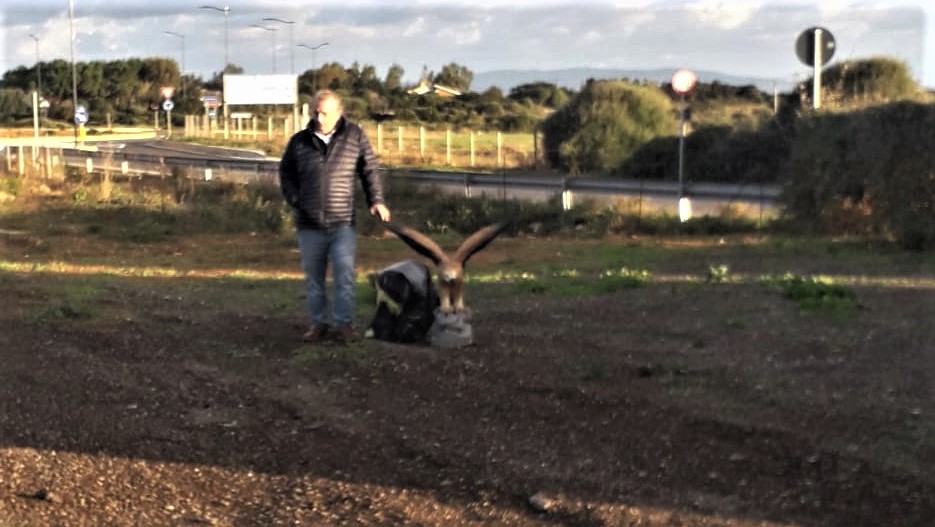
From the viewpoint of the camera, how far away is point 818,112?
1598 centimetres

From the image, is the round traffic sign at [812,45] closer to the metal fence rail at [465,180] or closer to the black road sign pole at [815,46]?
the black road sign pole at [815,46]

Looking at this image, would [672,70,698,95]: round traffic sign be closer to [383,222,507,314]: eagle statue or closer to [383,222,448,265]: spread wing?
[383,222,507,314]: eagle statue

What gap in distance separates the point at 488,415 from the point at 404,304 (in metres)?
2.00

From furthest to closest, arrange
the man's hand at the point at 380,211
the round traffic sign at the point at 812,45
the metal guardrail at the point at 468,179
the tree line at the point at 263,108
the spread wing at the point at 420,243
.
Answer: the tree line at the point at 263,108
the metal guardrail at the point at 468,179
the round traffic sign at the point at 812,45
the spread wing at the point at 420,243
the man's hand at the point at 380,211

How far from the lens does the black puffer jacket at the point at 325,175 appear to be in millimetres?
7527

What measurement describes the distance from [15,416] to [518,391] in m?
2.60

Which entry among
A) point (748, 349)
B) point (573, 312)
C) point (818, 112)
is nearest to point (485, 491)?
point (748, 349)

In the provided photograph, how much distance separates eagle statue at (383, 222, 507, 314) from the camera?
7535 mm

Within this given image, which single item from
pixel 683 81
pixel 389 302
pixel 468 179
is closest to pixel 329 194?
pixel 389 302

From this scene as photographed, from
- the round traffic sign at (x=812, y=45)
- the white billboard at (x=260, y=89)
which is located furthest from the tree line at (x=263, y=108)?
the round traffic sign at (x=812, y=45)

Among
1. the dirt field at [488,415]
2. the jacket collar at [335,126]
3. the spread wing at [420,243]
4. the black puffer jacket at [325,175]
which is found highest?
the jacket collar at [335,126]

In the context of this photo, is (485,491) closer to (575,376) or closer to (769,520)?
(769,520)

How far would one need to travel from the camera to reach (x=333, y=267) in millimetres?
7633

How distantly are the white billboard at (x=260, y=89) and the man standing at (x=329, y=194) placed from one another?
54.0 metres
